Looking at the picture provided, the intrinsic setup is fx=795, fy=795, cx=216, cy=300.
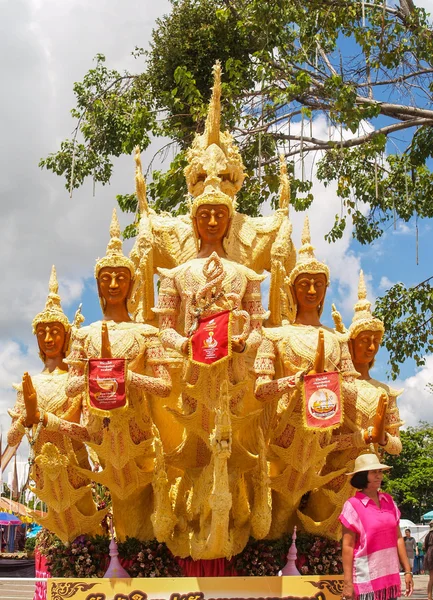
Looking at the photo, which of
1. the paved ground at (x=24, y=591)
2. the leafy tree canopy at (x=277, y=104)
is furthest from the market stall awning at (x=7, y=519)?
the leafy tree canopy at (x=277, y=104)

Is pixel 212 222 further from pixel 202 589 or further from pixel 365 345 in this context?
pixel 202 589

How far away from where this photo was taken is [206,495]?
6.39 metres

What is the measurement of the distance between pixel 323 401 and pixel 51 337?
284cm

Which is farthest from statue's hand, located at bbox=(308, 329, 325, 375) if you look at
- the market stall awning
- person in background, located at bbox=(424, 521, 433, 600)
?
the market stall awning

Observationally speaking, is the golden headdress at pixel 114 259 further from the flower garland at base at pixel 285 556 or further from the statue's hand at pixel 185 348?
the flower garland at base at pixel 285 556

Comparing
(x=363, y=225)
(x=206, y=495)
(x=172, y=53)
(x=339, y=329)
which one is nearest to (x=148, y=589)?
(x=206, y=495)

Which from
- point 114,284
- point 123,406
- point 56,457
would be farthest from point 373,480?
point 56,457

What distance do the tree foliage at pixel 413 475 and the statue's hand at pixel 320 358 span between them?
82.6ft

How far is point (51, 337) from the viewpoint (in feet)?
25.1

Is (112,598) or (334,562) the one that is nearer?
(112,598)

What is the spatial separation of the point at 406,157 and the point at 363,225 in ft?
3.92

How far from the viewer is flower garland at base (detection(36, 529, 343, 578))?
6.79 m

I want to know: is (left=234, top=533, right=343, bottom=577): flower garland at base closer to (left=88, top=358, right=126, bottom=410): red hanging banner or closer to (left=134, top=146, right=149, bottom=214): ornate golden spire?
(left=88, top=358, right=126, bottom=410): red hanging banner

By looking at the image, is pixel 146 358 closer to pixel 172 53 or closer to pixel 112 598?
pixel 112 598
